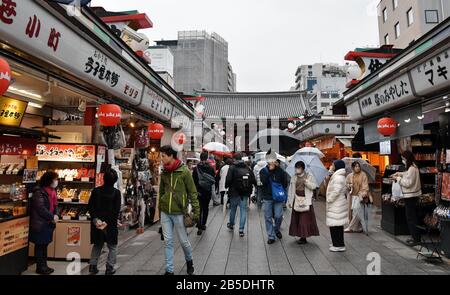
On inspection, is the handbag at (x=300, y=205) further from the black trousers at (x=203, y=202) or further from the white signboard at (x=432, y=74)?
the white signboard at (x=432, y=74)

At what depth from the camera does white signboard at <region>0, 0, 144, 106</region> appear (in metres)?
3.40

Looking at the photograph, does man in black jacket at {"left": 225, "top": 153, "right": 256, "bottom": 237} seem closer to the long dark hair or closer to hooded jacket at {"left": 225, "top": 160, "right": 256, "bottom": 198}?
hooded jacket at {"left": 225, "top": 160, "right": 256, "bottom": 198}

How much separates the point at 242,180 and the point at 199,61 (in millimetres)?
37444

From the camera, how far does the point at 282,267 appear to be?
542 centimetres

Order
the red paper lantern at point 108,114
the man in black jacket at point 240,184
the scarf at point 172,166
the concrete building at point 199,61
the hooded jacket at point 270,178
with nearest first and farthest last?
the scarf at point 172,166
the red paper lantern at point 108,114
the hooded jacket at point 270,178
the man in black jacket at point 240,184
the concrete building at point 199,61

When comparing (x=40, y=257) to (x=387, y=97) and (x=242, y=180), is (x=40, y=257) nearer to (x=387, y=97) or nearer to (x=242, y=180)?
(x=242, y=180)

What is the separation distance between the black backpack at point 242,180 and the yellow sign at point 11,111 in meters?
5.16

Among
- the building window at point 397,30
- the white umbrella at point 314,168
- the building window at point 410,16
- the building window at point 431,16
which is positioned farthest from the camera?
the building window at point 397,30

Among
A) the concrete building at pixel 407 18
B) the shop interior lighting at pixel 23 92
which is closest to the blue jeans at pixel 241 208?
the shop interior lighting at pixel 23 92

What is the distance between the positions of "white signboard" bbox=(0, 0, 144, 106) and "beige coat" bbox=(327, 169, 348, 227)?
17.8 feet

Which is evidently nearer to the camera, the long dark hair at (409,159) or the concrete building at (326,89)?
the long dark hair at (409,159)

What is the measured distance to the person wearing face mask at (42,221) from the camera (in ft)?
17.4

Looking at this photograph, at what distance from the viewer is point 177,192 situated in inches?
196

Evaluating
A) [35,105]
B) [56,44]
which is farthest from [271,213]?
[35,105]
